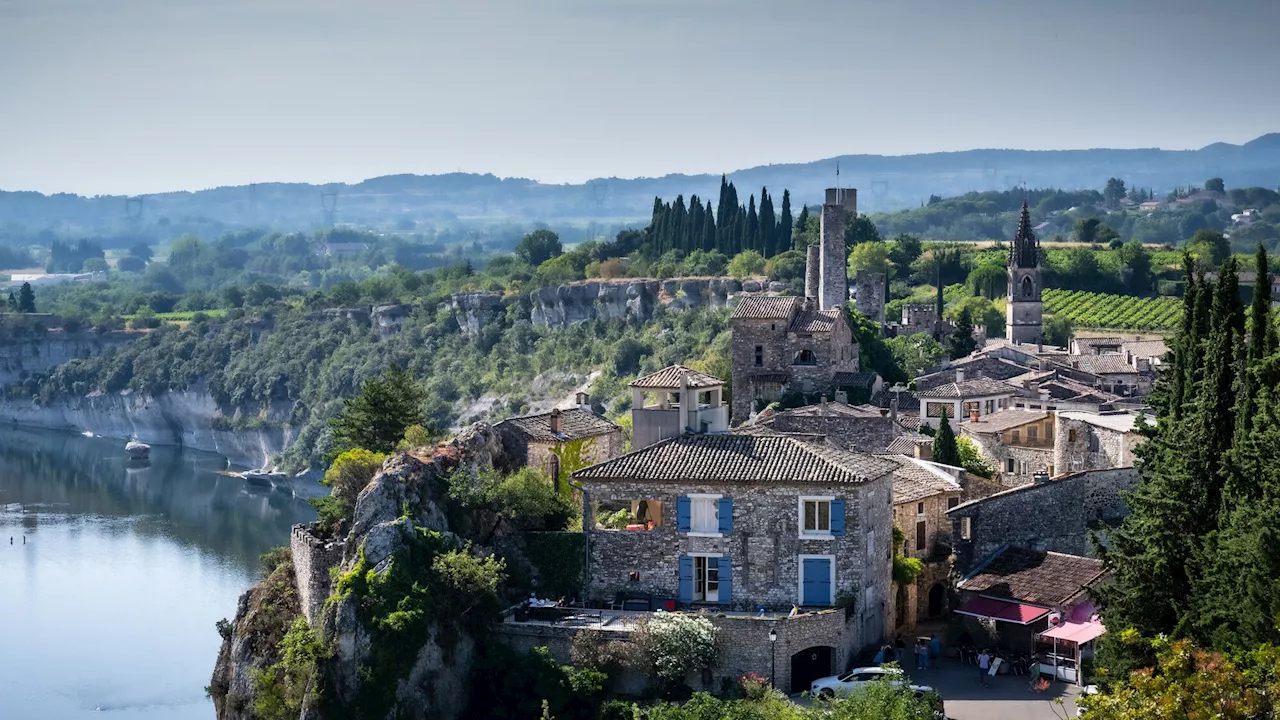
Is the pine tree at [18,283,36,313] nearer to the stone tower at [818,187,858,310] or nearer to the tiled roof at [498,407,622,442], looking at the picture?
the stone tower at [818,187,858,310]

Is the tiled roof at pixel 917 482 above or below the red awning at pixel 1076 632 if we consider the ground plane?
above

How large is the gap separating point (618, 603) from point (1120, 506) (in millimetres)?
11764

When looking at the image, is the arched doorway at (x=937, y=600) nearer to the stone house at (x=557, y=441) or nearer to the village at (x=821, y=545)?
the village at (x=821, y=545)

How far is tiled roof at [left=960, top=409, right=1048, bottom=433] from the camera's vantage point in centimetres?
5112

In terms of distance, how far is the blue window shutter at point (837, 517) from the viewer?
117 feet

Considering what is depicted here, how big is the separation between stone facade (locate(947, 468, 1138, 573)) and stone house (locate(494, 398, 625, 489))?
27.4 feet

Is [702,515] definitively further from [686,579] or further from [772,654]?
[772,654]

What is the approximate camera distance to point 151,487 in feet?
359

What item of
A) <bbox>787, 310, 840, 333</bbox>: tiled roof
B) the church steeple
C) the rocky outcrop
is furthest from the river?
the church steeple

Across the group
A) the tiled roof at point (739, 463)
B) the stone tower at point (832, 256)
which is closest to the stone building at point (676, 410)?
the tiled roof at point (739, 463)

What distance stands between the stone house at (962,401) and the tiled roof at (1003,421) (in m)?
2.81

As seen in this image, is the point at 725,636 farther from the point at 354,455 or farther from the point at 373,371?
the point at 373,371

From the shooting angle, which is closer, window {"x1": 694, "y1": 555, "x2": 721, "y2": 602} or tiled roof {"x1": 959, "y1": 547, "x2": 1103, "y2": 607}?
window {"x1": 694, "y1": 555, "x2": 721, "y2": 602}

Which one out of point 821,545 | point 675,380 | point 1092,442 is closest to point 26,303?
point 1092,442
